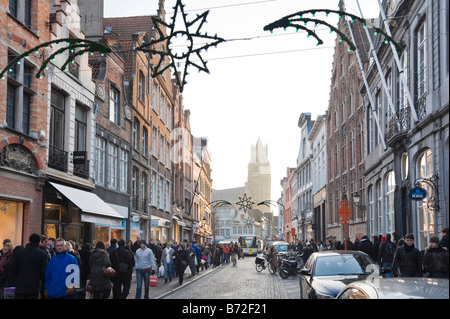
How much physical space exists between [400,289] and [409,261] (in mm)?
7582

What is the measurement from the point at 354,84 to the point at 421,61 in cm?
1543

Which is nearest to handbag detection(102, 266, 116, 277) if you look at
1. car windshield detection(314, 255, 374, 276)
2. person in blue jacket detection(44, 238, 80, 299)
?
person in blue jacket detection(44, 238, 80, 299)

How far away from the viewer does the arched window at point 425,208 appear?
1819 centimetres

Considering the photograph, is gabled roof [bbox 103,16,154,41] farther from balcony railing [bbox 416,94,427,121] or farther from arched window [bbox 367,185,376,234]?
balcony railing [bbox 416,94,427,121]

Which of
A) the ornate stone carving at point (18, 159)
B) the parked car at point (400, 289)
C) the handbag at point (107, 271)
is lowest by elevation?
the handbag at point (107, 271)

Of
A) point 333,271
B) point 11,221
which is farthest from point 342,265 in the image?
point 11,221

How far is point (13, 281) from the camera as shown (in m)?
9.61

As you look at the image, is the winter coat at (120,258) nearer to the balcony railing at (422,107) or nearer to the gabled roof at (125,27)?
the balcony railing at (422,107)

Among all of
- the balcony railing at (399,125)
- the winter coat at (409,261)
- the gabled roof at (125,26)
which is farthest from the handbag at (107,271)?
the gabled roof at (125,26)

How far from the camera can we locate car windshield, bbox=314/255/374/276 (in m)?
11.1

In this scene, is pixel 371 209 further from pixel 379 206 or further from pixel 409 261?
pixel 409 261

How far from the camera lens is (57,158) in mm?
19734

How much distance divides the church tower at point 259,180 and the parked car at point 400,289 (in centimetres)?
16010

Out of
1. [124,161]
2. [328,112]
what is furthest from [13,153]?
[328,112]
